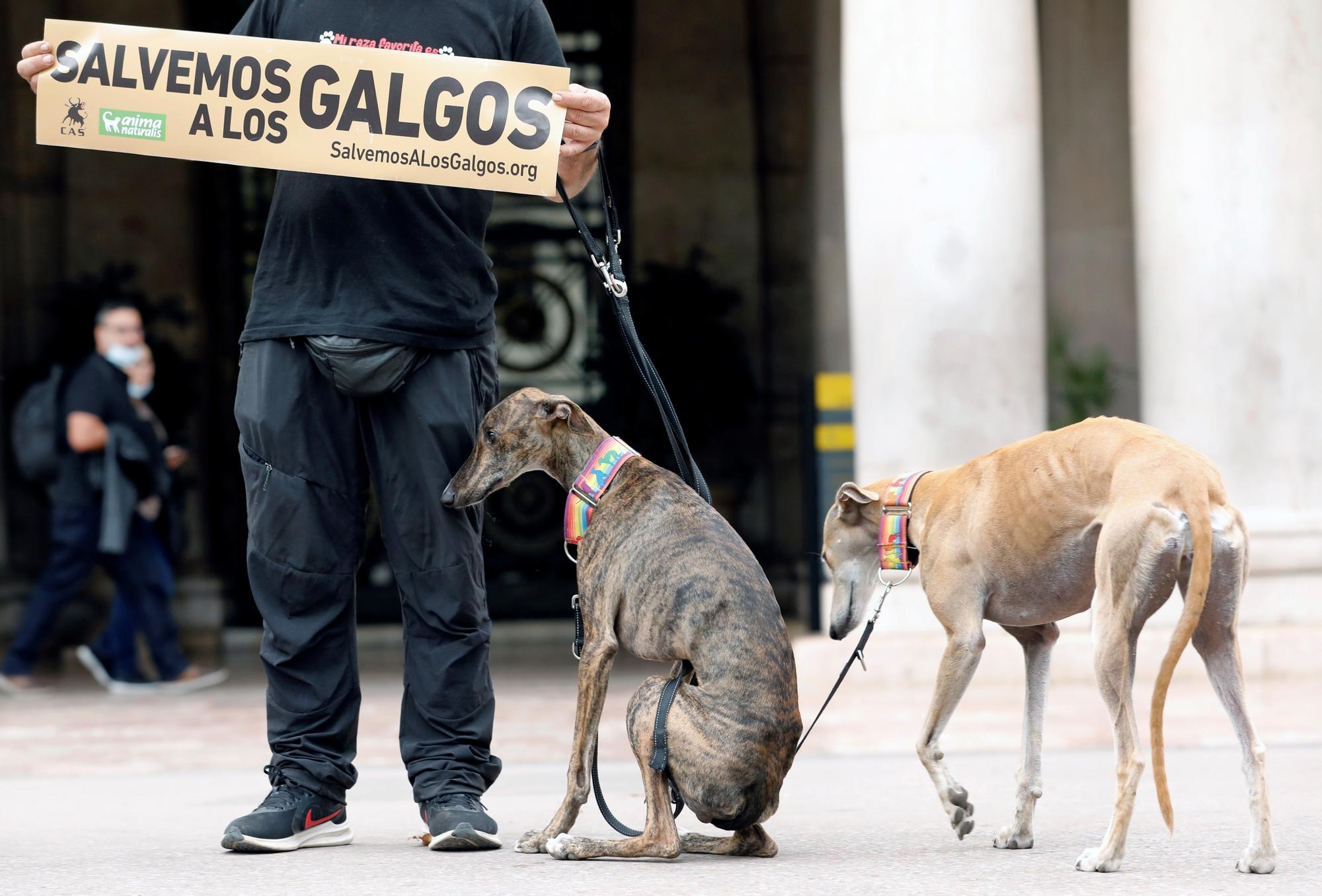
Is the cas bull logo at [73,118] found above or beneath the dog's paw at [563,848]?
above

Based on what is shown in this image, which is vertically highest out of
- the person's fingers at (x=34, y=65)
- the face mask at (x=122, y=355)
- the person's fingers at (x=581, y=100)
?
the person's fingers at (x=34, y=65)

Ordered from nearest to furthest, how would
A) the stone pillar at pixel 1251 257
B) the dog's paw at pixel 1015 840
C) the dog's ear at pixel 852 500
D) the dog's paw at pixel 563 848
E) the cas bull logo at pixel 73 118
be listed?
1. the dog's paw at pixel 563 848
2. the dog's paw at pixel 1015 840
3. the cas bull logo at pixel 73 118
4. the dog's ear at pixel 852 500
5. the stone pillar at pixel 1251 257

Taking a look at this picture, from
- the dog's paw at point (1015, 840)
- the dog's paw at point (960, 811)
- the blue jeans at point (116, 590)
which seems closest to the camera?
the dog's paw at point (960, 811)

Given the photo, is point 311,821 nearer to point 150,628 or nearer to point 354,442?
point 354,442

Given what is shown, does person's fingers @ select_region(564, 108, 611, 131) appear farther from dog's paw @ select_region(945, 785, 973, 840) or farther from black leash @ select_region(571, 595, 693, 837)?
dog's paw @ select_region(945, 785, 973, 840)

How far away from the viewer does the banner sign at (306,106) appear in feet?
13.8

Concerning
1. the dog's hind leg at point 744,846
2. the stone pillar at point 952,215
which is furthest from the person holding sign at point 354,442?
the stone pillar at point 952,215

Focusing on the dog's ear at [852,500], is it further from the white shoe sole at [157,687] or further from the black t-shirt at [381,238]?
the white shoe sole at [157,687]

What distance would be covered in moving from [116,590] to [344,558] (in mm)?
5415

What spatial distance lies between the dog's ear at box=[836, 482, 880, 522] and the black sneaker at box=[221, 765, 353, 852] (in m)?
1.59

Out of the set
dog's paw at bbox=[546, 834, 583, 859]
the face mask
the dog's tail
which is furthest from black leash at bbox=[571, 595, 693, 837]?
the face mask

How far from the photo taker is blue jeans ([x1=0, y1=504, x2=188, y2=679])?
9.05 m

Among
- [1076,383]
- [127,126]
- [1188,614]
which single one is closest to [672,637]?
[1188,614]

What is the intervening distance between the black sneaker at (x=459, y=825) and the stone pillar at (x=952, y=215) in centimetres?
435
